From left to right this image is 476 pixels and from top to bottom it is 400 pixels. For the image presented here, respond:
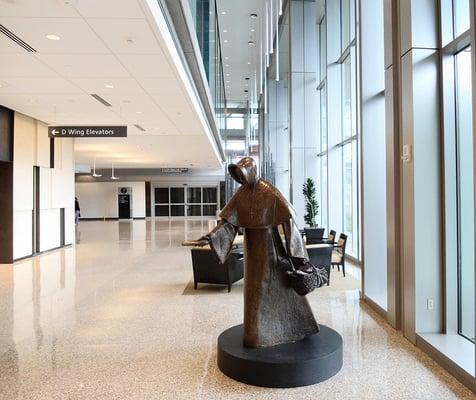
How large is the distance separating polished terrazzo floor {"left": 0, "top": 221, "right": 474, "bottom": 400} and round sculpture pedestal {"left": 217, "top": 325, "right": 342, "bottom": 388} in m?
0.06

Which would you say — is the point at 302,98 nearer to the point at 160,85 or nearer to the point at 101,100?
the point at 160,85

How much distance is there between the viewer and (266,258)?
335cm

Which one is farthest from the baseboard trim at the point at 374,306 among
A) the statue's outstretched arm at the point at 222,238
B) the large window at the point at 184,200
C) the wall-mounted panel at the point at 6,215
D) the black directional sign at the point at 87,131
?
the large window at the point at 184,200

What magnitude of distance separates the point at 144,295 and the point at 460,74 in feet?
16.0

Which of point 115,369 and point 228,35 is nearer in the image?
point 115,369

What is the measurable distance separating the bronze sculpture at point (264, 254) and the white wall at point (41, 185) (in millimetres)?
7383

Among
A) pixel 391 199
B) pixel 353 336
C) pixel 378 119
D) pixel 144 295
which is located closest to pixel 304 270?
pixel 353 336

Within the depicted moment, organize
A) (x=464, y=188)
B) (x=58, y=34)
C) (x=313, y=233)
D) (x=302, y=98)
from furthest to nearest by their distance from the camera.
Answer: (x=302, y=98) < (x=313, y=233) < (x=58, y=34) < (x=464, y=188)

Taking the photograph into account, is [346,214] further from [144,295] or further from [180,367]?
[180,367]

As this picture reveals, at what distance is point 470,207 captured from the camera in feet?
12.3

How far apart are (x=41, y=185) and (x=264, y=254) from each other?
871cm

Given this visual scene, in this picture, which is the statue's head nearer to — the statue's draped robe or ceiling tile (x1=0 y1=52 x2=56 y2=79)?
the statue's draped robe

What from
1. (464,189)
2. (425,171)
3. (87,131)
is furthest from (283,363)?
(87,131)

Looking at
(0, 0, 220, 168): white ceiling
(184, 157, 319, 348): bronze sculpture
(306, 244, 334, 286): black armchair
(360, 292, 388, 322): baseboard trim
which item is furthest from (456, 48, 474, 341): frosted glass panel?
(0, 0, 220, 168): white ceiling
